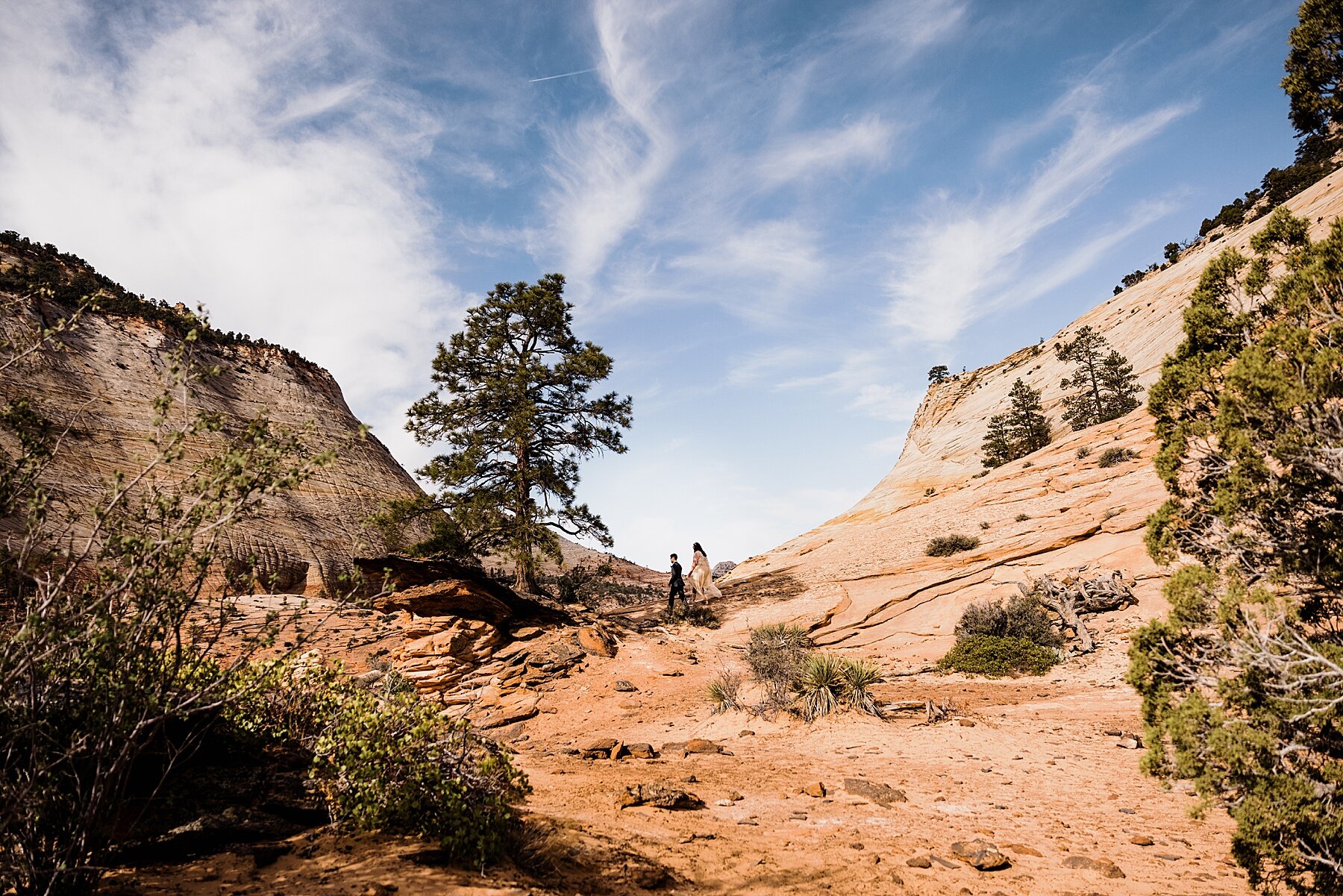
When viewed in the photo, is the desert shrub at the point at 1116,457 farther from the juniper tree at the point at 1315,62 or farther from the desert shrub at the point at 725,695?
the desert shrub at the point at 725,695

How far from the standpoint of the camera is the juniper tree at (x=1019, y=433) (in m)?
41.2

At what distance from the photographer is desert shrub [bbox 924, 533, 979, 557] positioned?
22.5m

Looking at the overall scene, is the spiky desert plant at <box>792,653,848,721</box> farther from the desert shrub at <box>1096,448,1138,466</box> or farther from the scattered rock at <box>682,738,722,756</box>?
the desert shrub at <box>1096,448,1138,466</box>

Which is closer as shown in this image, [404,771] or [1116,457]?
[404,771]

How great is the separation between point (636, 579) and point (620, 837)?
49.9 m

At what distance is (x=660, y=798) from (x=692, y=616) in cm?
1439

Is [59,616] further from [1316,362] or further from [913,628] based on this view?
[913,628]

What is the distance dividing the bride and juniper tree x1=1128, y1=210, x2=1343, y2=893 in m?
17.2

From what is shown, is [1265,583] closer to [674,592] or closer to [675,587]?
[675,587]

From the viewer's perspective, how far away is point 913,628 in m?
Result: 16.8

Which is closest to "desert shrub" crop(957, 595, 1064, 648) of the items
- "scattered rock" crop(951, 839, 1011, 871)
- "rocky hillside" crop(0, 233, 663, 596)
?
"scattered rock" crop(951, 839, 1011, 871)

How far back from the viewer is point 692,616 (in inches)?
823

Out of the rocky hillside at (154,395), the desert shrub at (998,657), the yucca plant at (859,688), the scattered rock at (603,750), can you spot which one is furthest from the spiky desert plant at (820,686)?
the rocky hillside at (154,395)

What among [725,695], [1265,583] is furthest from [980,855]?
[725,695]
